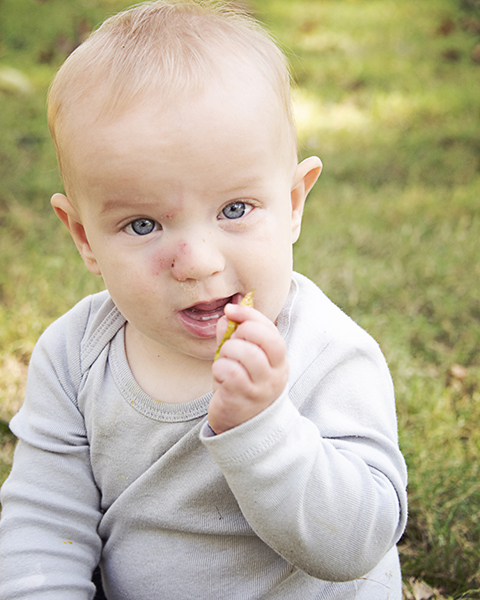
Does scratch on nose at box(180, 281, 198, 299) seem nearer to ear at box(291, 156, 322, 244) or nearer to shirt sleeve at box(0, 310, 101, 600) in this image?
ear at box(291, 156, 322, 244)

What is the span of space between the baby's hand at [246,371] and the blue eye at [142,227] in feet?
0.77

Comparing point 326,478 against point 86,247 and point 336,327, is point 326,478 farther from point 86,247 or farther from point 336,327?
point 86,247

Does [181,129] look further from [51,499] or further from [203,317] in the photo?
[51,499]

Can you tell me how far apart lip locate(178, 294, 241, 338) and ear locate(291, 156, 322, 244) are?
0.91 ft

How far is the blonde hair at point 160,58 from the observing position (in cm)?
114

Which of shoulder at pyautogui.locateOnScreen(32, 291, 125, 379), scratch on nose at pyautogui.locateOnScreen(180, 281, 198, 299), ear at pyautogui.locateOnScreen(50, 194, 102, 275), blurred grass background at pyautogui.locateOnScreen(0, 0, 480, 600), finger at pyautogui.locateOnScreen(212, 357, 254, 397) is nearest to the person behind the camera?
finger at pyautogui.locateOnScreen(212, 357, 254, 397)

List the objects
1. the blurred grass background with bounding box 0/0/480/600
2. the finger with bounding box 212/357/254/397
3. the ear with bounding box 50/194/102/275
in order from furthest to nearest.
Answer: the blurred grass background with bounding box 0/0/480/600
the ear with bounding box 50/194/102/275
the finger with bounding box 212/357/254/397

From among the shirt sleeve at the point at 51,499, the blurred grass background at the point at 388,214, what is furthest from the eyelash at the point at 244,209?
the blurred grass background at the point at 388,214

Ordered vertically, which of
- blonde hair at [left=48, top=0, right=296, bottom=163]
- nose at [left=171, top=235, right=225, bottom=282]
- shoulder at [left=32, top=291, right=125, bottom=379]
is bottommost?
shoulder at [left=32, top=291, right=125, bottom=379]

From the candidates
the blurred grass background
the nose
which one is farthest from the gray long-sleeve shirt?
the blurred grass background

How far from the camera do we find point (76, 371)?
5.00ft

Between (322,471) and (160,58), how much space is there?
817 mm

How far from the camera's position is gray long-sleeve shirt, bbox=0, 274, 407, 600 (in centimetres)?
111

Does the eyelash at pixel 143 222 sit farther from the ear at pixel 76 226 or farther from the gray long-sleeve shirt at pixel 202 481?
the gray long-sleeve shirt at pixel 202 481
